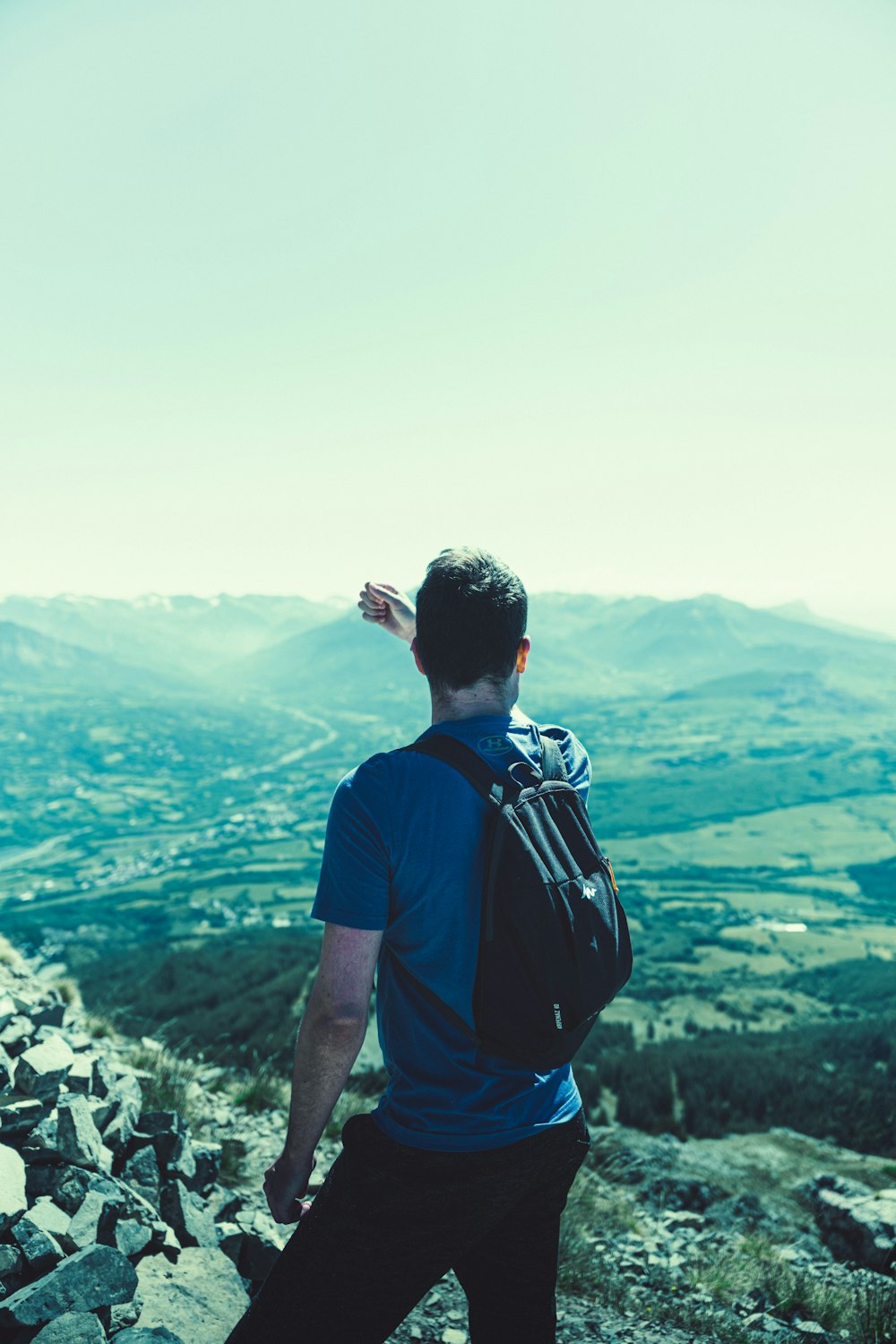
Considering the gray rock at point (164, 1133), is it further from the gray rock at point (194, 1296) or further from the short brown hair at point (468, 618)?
the short brown hair at point (468, 618)

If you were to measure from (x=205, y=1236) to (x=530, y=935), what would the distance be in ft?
12.0

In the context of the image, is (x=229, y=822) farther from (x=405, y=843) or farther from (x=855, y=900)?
(x=405, y=843)

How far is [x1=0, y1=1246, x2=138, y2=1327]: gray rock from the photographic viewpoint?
291 centimetres

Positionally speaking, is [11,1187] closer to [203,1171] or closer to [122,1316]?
[122,1316]

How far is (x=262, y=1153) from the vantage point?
19.6 feet

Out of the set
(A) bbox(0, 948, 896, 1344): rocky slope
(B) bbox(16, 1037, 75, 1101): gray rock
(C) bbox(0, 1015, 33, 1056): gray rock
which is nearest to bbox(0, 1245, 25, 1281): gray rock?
(A) bbox(0, 948, 896, 1344): rocky slope

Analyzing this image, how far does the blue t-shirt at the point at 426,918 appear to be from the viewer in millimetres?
2092

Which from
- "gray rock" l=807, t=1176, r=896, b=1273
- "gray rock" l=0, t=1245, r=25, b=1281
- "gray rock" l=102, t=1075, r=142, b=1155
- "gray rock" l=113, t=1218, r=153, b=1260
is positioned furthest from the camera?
"gray rock" l=807, t=1176, r=896, b=1273

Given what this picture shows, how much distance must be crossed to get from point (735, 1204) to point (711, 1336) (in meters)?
4.60

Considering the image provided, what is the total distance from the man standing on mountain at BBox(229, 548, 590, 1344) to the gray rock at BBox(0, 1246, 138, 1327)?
1466 mm

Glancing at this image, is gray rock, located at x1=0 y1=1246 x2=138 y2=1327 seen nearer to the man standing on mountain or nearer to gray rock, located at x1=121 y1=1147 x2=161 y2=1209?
gray rock, located at x1=121 y1=1147 x2=161 y2=1209

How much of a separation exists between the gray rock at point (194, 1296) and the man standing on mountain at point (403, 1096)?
1.70 meters

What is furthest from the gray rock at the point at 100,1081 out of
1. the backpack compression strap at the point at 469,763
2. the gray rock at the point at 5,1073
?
the backpack compression strap at the point at 469,763

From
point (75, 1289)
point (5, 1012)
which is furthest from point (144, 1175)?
point (5, 1012)
